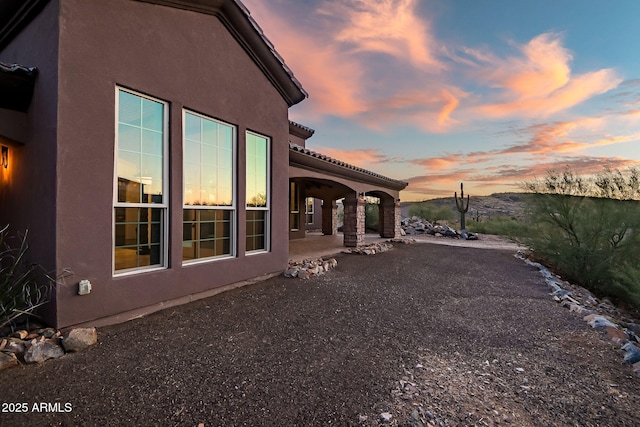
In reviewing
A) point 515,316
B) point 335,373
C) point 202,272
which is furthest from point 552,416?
point 202,272

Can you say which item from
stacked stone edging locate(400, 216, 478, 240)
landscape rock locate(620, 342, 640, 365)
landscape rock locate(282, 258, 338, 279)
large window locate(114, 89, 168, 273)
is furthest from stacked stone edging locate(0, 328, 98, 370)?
stacked stone edging locate(400, 216, 478, 240)

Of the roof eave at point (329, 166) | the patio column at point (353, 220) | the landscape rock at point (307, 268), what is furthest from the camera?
the patio column at point (353, 220)

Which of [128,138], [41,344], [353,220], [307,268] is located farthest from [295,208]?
[41,344]

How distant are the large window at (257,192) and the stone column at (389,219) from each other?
1025 cm

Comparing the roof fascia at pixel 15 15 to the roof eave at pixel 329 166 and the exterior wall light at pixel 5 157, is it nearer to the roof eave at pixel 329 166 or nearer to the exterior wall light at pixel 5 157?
the exterior wall light at pixel 5 157

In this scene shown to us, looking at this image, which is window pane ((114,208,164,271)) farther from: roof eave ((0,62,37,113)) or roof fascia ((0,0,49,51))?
roof fascia ((0,0,49,51))

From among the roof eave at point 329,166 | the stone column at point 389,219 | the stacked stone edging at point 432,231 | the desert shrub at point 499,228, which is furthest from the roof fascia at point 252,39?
the stacked stone edging at point 432,231

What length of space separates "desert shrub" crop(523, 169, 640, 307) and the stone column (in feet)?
20.7

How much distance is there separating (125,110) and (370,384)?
500 cm

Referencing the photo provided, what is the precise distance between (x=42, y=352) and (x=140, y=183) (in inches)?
96.6

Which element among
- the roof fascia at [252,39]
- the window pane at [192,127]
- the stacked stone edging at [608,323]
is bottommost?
the stacked stone edging at [608,323]

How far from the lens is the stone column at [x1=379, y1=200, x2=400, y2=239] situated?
15.8m

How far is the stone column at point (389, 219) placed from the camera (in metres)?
15.8

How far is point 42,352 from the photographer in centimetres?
311
